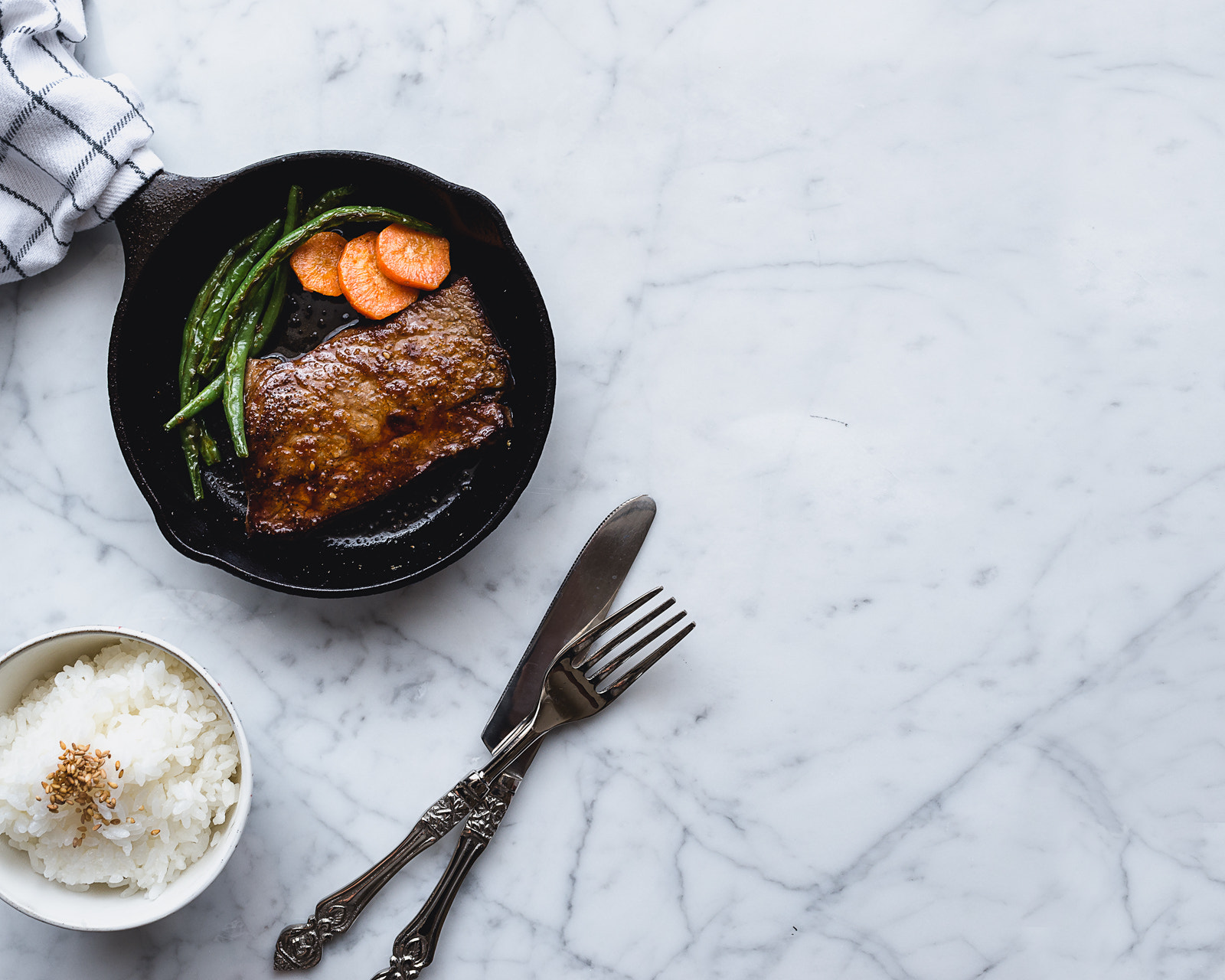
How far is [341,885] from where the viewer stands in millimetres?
2250

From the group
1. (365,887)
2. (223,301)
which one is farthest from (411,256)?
(365,887)

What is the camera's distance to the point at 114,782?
6.12ft

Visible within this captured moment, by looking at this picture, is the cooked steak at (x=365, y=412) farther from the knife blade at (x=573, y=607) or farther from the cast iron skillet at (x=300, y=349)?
the knife blade at (x=573, y=607)

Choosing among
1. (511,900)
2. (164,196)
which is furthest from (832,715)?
(164,196)

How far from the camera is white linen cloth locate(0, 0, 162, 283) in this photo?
6.70 feet

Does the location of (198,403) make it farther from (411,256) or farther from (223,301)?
(411,256)

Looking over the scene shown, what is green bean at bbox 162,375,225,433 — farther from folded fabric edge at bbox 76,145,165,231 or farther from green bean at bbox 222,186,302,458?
folded fabric edge at bbox 76,145,165,231

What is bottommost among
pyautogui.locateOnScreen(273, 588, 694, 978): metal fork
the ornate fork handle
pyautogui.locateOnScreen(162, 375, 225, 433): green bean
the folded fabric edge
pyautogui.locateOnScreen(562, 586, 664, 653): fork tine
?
the ornate fork handle

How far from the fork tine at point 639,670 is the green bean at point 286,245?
114cm

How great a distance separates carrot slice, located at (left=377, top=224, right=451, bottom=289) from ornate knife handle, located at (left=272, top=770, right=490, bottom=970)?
1219 mm

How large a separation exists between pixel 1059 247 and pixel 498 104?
1481 millimetres

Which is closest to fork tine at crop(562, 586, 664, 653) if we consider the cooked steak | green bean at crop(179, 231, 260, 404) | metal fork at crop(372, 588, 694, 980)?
metal fork at crop(372, 588, 694, 980)

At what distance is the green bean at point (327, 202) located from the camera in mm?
2135

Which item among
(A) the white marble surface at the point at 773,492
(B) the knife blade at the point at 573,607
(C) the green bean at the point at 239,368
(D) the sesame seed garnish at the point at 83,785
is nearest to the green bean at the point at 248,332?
(C) the green bean at the point at 239,368
